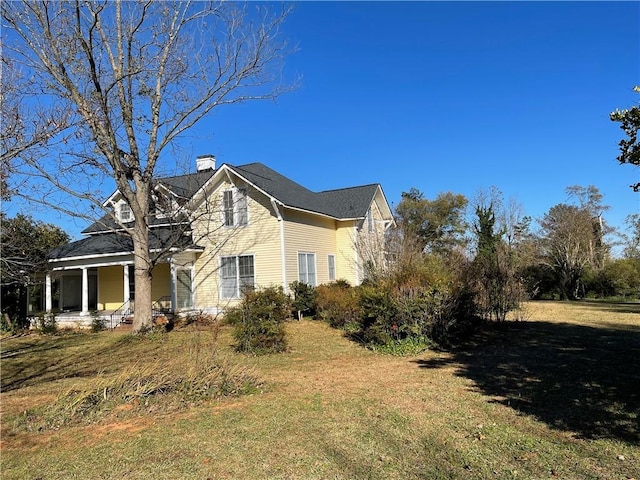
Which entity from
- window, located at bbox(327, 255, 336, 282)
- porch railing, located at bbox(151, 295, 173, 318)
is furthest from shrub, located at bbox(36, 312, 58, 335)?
window, located at bbox(327, 255, 336, 282)

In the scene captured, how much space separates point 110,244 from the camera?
2070 centimetres

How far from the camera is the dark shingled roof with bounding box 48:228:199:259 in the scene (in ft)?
63.2

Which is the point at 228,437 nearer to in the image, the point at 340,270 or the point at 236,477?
the point at 236,477

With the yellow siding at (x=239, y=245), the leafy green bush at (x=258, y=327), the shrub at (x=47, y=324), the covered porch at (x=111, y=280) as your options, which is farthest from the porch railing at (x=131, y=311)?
the leafy green bush at (x=258, y=327)

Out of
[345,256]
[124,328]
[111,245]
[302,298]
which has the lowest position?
[124,328]

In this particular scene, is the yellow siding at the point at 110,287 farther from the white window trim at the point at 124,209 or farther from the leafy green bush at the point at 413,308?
the leafy green bush at the point at 413,308

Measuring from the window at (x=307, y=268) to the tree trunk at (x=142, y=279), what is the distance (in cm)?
691

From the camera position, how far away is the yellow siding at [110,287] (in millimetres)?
22219

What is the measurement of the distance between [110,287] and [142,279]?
879cm

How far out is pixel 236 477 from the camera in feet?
13.4

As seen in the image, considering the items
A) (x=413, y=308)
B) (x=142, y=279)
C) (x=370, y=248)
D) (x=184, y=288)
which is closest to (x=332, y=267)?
(x=370, y=248)

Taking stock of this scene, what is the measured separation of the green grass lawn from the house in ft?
30.3

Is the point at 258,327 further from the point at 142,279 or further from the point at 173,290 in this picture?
the point at 173,290

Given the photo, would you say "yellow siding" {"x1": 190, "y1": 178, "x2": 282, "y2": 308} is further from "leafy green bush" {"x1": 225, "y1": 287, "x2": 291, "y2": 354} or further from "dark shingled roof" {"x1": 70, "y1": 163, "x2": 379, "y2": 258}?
"leafy green bush" {"x1": 225, "y1": 287, "x2": 291, "y2": 354}
